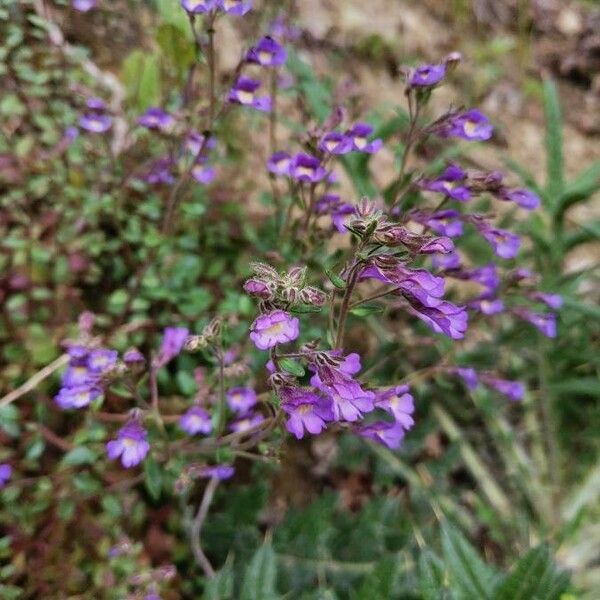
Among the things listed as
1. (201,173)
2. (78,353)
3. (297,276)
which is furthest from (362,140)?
(78,353)

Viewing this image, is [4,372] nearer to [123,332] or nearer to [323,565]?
[123,332]

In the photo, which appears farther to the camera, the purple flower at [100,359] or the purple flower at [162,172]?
Answer: the purple flower at [162,172]

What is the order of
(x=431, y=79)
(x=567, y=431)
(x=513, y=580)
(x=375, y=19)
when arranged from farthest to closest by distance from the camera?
(x=375, y=19)
(x=567, y=431)
(x=513, y=580)
(x=431, y=79)

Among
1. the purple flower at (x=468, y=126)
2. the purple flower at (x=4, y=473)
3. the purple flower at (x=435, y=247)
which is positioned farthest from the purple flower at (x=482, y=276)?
the purple flower at (x=4, y=473)

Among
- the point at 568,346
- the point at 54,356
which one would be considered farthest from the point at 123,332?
the point at 568,346

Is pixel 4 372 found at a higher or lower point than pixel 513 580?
higher

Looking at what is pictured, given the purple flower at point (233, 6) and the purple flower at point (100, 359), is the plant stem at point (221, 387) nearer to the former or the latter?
the purple flower at point (100, 359)
